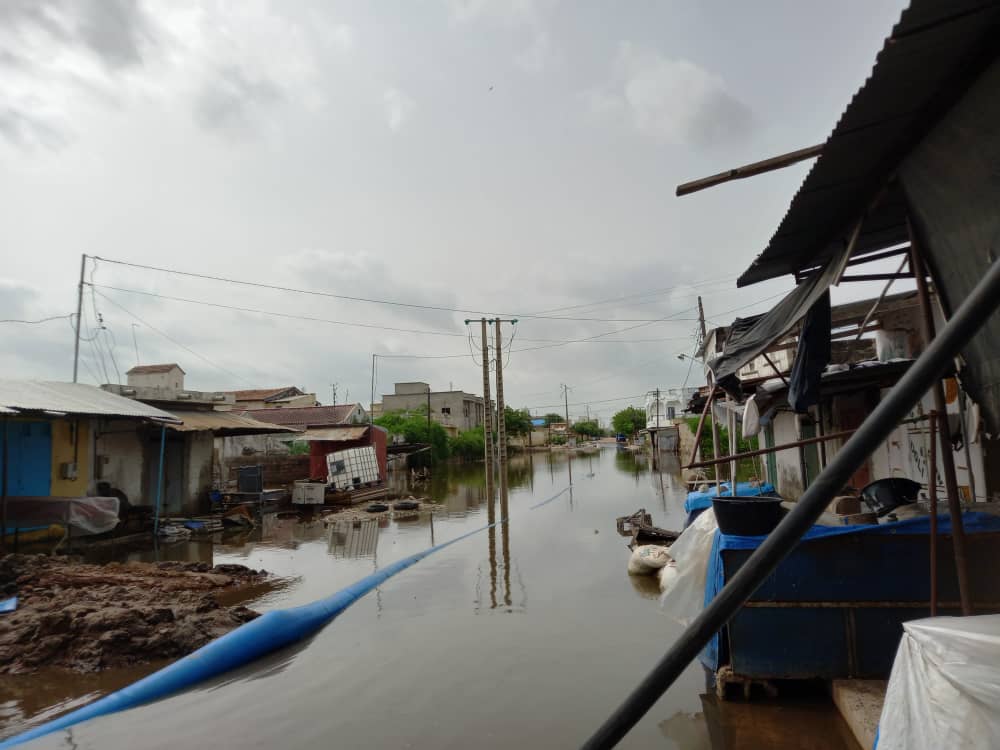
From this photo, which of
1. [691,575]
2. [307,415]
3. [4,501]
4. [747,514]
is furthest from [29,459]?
[307,415]

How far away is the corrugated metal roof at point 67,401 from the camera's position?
11141 millimetres

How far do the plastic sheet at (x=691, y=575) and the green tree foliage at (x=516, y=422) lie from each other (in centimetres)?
5777

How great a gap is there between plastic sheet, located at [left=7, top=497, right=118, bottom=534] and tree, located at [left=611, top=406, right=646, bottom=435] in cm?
8221

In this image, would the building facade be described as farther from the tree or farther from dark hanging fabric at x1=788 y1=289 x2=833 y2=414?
dark hanging fabric at x1=788 y1=289 x2=833 y2=414

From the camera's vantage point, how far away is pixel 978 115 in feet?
9.11

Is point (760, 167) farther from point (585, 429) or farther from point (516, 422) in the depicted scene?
point (585, 429)

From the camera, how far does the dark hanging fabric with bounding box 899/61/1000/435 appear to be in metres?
2.77

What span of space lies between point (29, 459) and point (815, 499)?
15.8m

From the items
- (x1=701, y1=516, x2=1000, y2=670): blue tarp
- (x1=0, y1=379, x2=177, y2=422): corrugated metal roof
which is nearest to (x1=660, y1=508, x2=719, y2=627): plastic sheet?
(x1=701, y1=516, x2=1000, y2=670): blue tarp

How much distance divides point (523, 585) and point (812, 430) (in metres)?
7.02

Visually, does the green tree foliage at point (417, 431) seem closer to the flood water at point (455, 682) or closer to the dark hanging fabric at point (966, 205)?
the flood water at point (455, 682)

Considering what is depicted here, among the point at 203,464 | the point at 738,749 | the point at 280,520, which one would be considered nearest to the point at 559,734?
the point at 738,749

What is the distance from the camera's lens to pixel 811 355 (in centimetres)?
543

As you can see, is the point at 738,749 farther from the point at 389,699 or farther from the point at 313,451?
the point at 313,451
